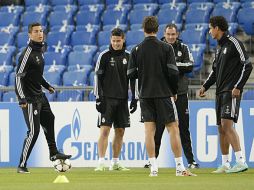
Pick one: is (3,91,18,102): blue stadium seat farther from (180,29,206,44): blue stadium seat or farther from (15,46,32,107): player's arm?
(180,29,206,44): blue stadium seat

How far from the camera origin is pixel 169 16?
2195 cm

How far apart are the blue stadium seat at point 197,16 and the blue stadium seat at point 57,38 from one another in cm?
332

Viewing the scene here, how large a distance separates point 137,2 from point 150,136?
11.6 meters

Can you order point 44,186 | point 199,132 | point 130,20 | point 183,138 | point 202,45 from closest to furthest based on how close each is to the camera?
point 44,186 < point 183,138 < point 199,132 < point 202,45 < point 130,20

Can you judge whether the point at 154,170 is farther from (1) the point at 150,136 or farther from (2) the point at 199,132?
(2) the point at 199,132

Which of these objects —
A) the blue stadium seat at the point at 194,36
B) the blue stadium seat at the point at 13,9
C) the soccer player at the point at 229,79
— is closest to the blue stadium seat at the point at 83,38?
the blue stadium seat at the point at 13,9

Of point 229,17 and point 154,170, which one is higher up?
point 229,17

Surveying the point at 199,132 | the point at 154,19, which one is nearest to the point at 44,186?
the point at 154,19

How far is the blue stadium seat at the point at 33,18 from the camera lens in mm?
24016

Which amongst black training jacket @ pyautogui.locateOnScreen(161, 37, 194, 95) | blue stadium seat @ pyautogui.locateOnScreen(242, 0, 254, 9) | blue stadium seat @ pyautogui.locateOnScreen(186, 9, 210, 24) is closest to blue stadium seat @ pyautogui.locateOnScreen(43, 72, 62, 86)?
blue stadium seat @ pyautogui.locateOnScreen(186, 9, 210, 24)

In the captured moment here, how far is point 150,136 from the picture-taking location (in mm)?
12297

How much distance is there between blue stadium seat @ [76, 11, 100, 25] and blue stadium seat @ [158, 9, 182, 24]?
2.05 metres

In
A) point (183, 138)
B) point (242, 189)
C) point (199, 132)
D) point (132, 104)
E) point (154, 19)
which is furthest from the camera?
point (199, 132)

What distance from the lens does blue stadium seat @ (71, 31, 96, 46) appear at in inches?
891
